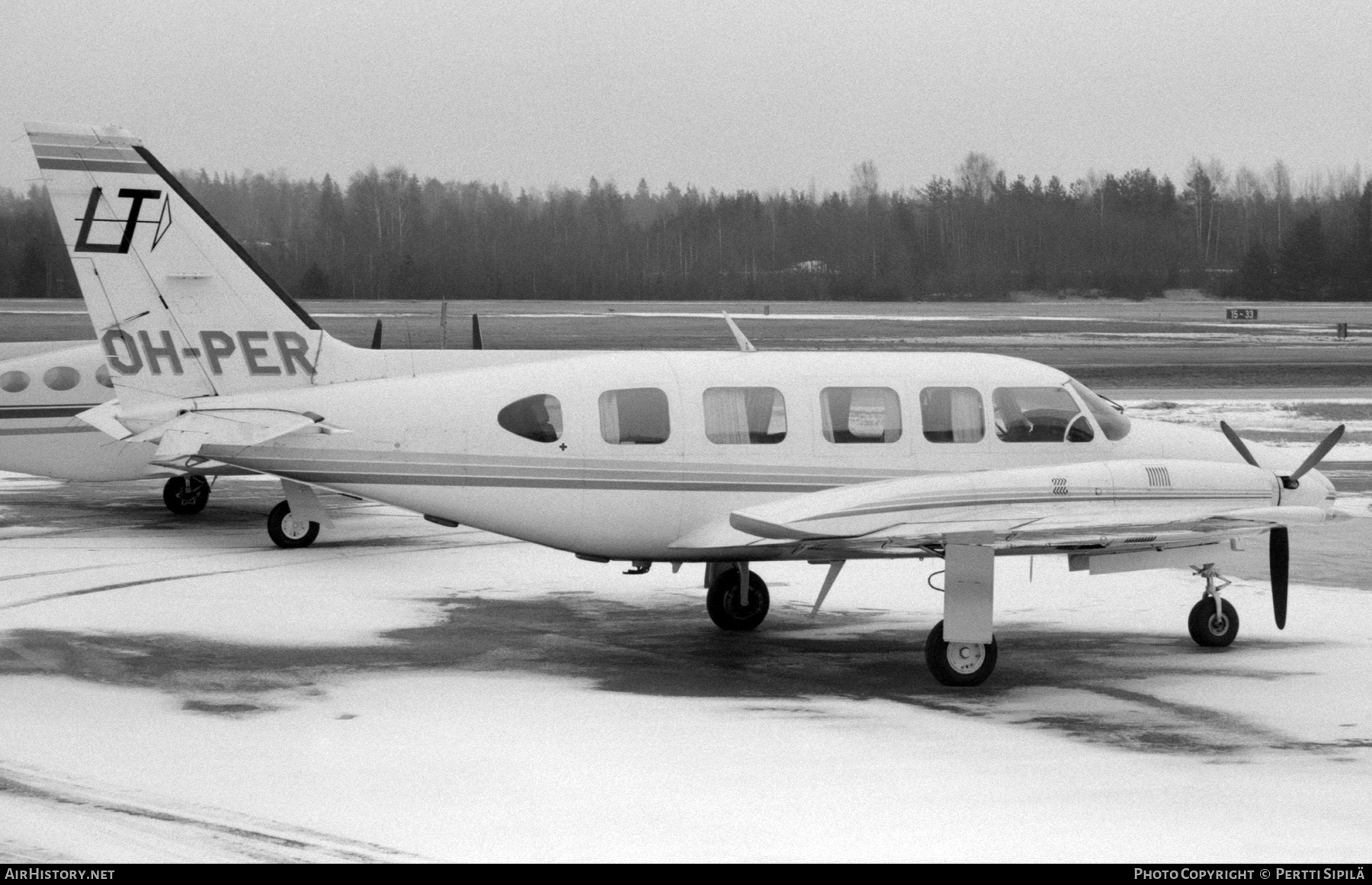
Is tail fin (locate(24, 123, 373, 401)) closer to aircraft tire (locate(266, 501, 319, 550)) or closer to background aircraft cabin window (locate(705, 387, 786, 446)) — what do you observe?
aircraft tire (locate(266, 501, 319, 550))

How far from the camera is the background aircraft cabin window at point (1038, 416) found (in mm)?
12961

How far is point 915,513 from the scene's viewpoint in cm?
1150

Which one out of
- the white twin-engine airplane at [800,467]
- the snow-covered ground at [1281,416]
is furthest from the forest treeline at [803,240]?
the white twin-engine airplane at [800,467]

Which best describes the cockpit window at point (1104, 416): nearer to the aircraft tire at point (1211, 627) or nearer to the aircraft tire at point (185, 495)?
the aircraft tire at point (1211, 627)

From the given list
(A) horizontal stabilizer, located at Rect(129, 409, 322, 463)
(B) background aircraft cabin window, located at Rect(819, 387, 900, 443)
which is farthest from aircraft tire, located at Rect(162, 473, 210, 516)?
(B) background aircraft cabin window, located at Rect(819, 387, 900, 443)

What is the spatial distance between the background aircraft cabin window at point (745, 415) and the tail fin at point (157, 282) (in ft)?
17.3

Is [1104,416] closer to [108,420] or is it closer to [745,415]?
[745,415]

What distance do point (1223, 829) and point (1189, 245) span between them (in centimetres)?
10072

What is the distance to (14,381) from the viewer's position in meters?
20.7

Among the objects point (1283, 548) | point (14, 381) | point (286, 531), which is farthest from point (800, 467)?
point (14, 381)

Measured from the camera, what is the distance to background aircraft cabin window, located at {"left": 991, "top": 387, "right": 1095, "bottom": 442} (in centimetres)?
1296

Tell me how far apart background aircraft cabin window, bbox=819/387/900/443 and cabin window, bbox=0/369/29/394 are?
524 inches

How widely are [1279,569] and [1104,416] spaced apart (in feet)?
6.65

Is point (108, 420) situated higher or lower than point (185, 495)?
higher
